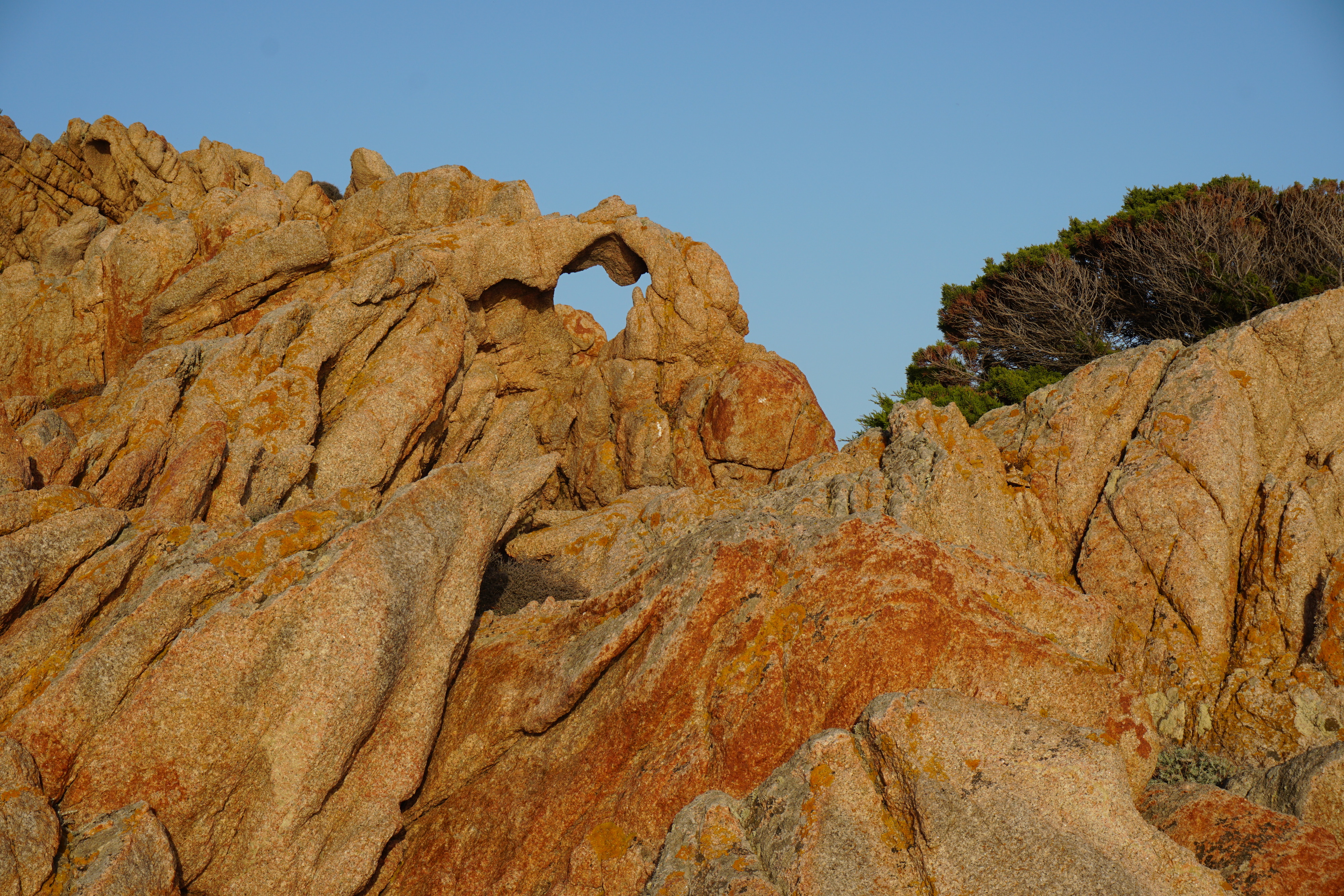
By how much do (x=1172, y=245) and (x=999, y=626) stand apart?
41.4 metres

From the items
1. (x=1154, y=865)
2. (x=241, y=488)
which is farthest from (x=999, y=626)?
(x=241, y=488)

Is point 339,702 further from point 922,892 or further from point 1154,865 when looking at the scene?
point 1154,865

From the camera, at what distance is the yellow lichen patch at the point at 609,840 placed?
13586 mm

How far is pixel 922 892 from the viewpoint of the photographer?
11539mm

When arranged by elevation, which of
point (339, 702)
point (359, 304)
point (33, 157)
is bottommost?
point (339, 702)

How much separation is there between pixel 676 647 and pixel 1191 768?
10.3 metres

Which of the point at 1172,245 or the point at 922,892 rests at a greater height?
the point at 1172,245

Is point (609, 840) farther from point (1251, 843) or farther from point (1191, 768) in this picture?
point (1191, 768)

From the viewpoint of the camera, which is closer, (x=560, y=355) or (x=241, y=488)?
(x=241, y=488)

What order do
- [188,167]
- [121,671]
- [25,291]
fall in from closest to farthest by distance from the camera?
[121,671], [25,291], [188,167]

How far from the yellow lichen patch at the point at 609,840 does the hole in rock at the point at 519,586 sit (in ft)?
34.0

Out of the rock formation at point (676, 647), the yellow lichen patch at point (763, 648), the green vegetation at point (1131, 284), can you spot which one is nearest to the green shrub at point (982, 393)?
the green vegetation at point (1131, 284)

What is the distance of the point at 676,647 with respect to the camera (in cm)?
1502

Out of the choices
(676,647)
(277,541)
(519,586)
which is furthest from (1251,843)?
(519,586)
